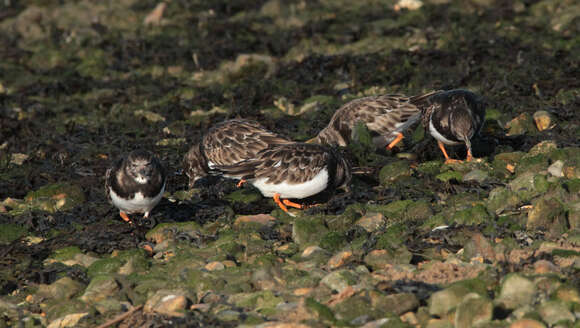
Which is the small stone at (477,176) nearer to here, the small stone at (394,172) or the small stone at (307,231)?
the small stone at (394,172)

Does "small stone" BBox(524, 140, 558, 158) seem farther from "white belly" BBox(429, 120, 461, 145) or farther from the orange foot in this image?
the orange foot

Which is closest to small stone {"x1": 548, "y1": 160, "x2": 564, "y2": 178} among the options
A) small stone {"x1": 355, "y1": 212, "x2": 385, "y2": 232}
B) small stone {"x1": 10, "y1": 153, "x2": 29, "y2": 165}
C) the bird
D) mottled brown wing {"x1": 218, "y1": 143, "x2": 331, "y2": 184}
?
small stone {"x1": 355, "y1": 212, "x2": 385, "y2": 232}

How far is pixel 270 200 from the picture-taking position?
29.7ft

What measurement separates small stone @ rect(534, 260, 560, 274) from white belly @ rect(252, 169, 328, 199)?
9.66 ft

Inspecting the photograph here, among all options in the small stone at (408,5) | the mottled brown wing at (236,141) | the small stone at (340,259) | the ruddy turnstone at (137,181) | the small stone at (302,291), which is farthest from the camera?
the small stone at (408,5)

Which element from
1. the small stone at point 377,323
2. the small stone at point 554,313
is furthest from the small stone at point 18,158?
the small stone at point 554,313

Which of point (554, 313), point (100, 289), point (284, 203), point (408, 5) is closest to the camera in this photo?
point (554, 313)

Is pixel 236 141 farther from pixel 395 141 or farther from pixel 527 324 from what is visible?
pixel 527 324

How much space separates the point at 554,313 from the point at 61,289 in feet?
12.4

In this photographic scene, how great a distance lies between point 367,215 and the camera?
767 cm

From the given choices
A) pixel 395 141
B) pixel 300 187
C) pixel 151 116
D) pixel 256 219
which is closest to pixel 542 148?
pixel 395 141

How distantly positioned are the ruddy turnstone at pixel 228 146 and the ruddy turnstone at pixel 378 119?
952 mm

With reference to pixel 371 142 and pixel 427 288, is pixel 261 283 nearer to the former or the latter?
pixel 427 288

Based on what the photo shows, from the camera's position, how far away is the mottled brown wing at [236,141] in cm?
965
